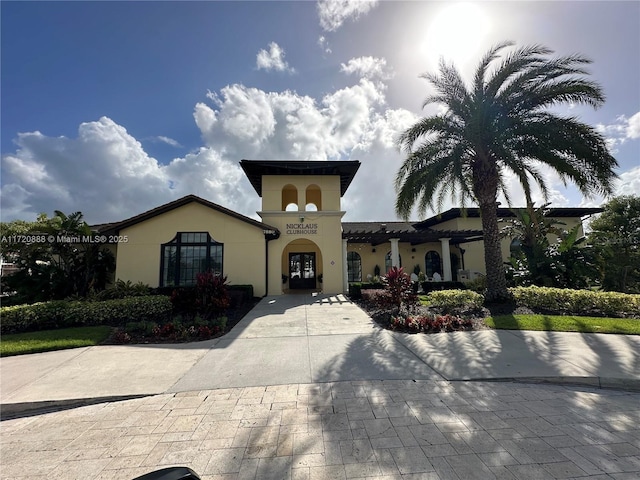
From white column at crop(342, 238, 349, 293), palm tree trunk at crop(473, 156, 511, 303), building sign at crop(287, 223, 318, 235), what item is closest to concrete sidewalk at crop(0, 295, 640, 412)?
palm tree trunk at crop(473, 156, 511, 303)

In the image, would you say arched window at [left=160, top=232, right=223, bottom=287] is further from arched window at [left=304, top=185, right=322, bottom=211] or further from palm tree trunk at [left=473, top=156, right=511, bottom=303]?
palm tree trunk at [left=473, top=156, right=511, bottom=303]

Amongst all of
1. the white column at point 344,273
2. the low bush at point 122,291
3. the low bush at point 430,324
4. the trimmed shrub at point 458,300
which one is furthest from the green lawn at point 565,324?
the low bush at point 122,291

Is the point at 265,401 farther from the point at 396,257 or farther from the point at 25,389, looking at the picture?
the point at 396,257

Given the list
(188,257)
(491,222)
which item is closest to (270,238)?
(188,257)

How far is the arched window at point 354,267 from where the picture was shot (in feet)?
70.8

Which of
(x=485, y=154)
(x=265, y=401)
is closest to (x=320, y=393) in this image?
(x=265, y=401)

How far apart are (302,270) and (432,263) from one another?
34.4ft

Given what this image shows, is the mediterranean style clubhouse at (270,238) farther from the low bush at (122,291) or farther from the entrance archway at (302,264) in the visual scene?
the low bush at (122,291)

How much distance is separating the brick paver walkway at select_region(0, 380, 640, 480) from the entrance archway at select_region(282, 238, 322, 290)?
609 inches

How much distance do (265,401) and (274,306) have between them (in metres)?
8.26

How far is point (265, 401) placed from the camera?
409cm

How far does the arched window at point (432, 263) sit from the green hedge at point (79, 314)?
18356mm

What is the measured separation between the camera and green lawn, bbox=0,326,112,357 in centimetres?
695

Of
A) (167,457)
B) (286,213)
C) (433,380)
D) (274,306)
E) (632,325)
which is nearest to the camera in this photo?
(167,457)
